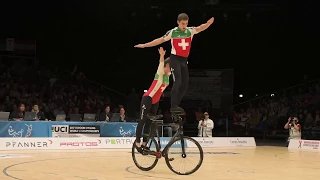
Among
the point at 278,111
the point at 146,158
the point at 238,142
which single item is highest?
the point at 278,111

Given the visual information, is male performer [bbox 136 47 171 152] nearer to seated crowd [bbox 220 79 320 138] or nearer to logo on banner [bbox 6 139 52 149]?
logo on banner [bbox 6 139 52 149]

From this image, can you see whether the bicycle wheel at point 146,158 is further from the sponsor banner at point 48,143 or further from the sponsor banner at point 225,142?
the sponsor banner at point 225,142

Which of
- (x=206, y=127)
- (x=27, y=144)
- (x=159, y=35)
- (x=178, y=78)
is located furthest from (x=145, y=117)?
(x=159, y=35)

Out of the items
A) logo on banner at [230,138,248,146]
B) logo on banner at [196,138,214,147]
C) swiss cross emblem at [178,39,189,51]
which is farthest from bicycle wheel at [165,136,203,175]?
logo on banner at [230,138,248,146]

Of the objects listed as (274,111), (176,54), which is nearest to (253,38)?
(274,111)

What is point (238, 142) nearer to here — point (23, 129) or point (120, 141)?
point (120, 141)

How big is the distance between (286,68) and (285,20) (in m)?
2.81

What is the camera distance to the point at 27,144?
16641 mm

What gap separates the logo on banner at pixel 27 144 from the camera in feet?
53.0

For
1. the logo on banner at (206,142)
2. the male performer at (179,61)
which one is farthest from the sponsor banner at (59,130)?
the male performer at (179,61)

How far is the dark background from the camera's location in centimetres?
2842

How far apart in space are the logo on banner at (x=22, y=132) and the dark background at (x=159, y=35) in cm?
1124

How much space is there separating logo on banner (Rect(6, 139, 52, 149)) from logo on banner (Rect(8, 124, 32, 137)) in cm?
90

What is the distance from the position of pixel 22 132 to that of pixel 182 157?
9563mm
